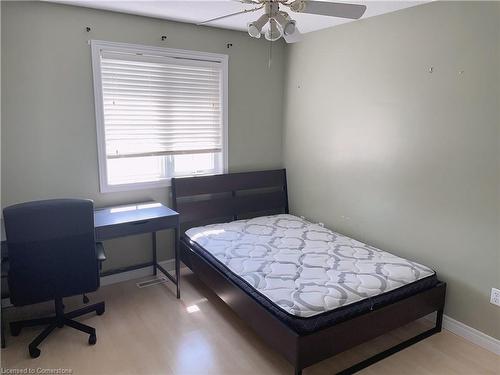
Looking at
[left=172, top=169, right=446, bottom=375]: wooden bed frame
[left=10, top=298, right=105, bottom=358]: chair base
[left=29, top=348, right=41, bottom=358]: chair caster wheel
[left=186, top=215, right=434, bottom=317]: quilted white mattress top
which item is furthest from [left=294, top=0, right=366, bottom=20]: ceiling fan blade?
[left=29, top=348, right=41, bottom=358]: chair caster wheel

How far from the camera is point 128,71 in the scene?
3.23 metres

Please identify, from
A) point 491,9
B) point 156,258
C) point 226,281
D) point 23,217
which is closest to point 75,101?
point 23,217

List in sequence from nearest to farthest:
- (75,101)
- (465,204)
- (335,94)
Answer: (465,204)
(75,101)
(335,94)

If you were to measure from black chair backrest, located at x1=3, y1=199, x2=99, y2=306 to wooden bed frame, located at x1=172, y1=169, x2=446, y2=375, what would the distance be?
979 mm

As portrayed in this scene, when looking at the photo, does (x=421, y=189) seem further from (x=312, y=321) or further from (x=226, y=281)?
(x=226, y=281)

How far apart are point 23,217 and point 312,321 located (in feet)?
5.79

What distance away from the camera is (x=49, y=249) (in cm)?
224

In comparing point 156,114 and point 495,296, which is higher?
point 156,114

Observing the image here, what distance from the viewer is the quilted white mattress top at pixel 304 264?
2.28 m

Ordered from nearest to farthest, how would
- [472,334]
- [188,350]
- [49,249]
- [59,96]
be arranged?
1. [49,249]
2. [188,350]
3. [472,334]
4. [59,96]

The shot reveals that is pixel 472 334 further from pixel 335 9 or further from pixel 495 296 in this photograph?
pixel 335 9

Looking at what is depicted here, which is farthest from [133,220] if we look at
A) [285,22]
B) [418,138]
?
[418,138]

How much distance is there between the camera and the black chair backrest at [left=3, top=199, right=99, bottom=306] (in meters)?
2.14

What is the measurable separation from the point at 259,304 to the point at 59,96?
2.27 meters
